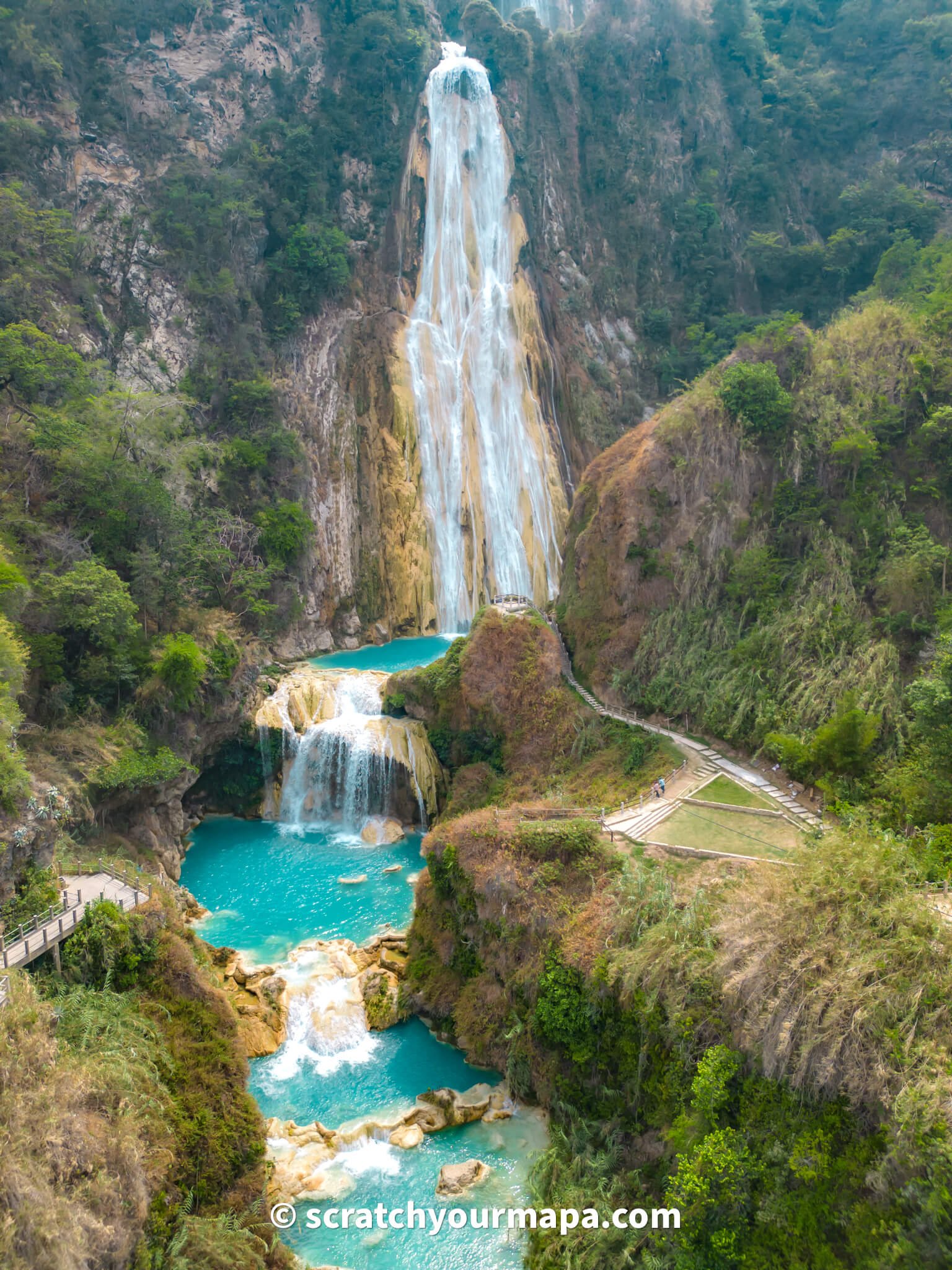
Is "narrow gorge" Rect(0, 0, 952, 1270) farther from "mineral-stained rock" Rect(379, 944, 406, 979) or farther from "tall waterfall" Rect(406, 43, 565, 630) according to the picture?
"mineral-stained rock" Rect(379, 944, 406, 979)

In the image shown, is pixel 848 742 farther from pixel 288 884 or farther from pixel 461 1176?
pixel 288 884

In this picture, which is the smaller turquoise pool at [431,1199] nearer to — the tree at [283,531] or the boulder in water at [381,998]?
the boulder in water at [381,998]

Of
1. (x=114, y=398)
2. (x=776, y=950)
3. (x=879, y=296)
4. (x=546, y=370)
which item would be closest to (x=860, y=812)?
(x=776, y=950)

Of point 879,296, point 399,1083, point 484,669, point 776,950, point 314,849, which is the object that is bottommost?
point 399,1083

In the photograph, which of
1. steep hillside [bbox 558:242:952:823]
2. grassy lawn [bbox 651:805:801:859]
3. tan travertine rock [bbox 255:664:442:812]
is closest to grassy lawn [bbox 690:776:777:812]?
grassy lawn [bbox 651:805:801:859]

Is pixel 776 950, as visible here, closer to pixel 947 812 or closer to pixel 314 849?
pixel 947 812
